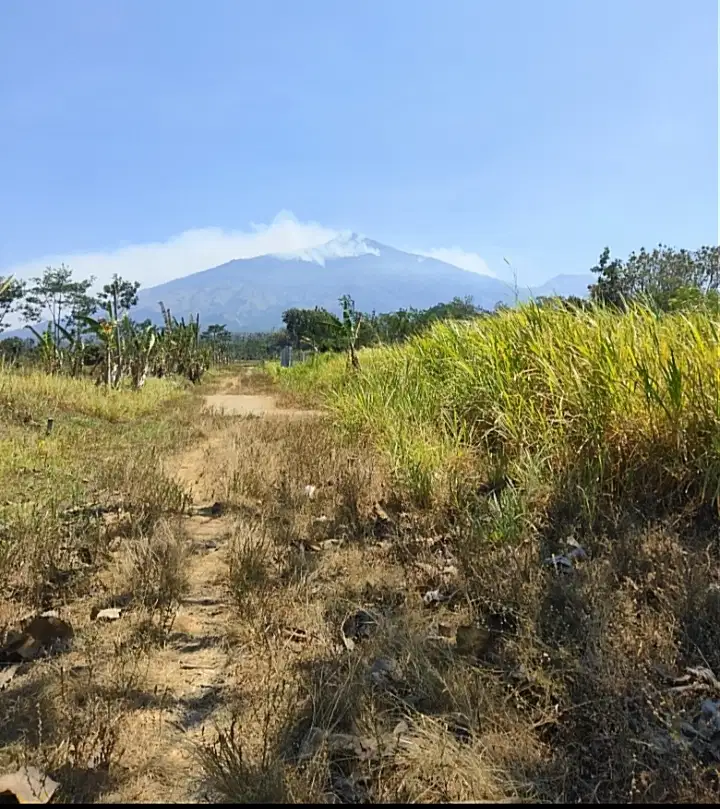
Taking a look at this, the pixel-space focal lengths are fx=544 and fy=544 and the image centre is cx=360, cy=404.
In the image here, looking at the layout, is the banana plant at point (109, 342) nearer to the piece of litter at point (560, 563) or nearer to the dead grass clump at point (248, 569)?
the dead grass clump at point (248, 569)

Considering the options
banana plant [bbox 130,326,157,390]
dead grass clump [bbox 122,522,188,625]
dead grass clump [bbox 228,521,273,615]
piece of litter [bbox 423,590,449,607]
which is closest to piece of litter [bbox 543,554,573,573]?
piece of litter [bbox 423,590,449,607]

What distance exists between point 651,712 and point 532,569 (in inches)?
33.6

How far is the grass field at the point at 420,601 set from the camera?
141cm

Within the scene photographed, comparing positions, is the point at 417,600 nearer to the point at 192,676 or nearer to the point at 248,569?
the point at 248,569

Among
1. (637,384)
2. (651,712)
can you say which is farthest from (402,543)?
(637,384)

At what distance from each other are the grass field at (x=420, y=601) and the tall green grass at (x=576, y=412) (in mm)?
19

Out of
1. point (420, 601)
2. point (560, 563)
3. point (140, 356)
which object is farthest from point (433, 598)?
point (140, 356)

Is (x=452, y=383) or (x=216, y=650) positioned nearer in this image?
(x=216, y=650)

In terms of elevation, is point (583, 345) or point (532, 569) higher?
point (583, 345)

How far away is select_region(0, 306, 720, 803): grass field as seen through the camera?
141cm

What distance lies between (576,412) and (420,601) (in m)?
1.94

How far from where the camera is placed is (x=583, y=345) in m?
3.97

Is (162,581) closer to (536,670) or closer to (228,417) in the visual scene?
(536,670)

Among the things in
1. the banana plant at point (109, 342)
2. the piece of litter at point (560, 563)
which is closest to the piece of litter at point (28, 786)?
the piece of litter at point (560, 563)
